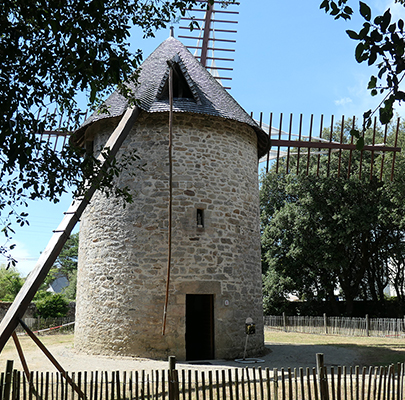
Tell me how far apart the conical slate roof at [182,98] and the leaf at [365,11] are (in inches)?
280

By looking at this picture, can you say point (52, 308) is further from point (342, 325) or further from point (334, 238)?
point (334, 238)

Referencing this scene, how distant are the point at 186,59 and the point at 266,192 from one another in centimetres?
1546

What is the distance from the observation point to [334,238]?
71.0ft

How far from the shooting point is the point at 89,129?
11.6m

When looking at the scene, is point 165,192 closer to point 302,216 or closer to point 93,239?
point 93,239

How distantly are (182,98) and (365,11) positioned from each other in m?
7.92

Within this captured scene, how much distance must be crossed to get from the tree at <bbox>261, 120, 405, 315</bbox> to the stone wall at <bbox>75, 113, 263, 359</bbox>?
1177cm

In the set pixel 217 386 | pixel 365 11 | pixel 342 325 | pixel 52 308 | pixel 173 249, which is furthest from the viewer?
pixel 52 308

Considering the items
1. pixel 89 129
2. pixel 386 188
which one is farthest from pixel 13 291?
pixel 386 188

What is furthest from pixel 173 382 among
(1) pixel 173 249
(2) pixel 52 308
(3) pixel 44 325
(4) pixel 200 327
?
(2) pixel 52 308

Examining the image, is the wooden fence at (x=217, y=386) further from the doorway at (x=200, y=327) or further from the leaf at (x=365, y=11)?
the doorway at (x=200, y=327)

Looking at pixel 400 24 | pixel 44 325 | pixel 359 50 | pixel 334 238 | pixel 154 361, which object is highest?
pixel 400 24

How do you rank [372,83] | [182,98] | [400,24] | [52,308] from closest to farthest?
[400,24] → [372,83] → [182,98] → [52,308]

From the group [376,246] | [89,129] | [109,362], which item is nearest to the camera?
[109,362]
